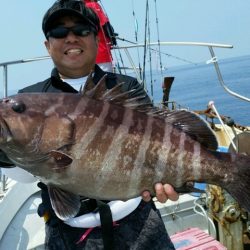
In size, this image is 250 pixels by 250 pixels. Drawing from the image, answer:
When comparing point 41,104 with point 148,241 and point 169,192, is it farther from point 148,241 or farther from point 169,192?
point 148,241

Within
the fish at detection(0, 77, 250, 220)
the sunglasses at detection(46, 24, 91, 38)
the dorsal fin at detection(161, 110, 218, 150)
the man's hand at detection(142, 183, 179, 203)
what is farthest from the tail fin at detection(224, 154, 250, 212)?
the sunglasses at detection(46, 24, 91, 38)

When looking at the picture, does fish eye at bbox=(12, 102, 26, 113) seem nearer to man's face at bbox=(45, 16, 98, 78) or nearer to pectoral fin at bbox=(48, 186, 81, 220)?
pectoral fin at bbox=(48, 186, 81, 220)

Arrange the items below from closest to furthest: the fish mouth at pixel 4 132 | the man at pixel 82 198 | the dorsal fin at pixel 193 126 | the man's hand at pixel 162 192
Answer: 1. the fish mouth at pixel 4 132
2. the man's hand at pixel 162 192
3. the dorsal fin at pixel 193 126
4. the man at pixel 82 198

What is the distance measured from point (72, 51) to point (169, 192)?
1.06 m

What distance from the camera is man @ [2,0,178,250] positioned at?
2.32m

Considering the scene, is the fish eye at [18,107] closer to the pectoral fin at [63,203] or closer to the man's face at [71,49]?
the pectoral fin at [63,203]

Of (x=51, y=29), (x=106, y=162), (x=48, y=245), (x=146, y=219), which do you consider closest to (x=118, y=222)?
(x=146, y=219)

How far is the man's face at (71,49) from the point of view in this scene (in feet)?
7.79

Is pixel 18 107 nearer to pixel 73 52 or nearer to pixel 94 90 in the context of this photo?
pixel 94 90

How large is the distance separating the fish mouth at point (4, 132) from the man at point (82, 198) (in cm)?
58

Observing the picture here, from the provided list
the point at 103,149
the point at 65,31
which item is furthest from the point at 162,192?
the point at 65,31

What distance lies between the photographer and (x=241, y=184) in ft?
6.43

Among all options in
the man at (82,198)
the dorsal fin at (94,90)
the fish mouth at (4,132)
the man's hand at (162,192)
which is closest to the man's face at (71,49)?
the man at (82,198)

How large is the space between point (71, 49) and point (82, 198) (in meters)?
0.91
